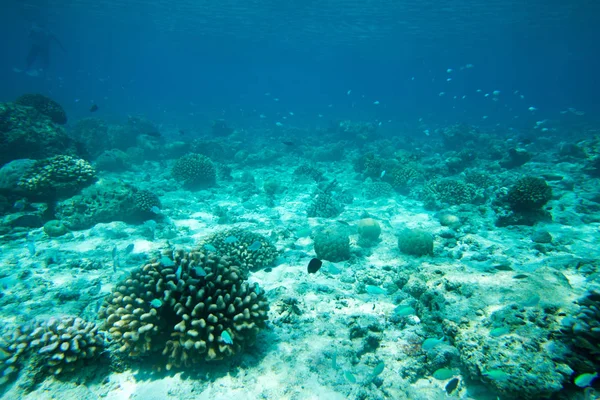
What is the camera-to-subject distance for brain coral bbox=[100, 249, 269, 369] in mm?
4195

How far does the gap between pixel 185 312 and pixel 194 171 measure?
12.4m

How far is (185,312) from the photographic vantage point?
4391mm

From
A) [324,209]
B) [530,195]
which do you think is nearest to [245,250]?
[324,209]

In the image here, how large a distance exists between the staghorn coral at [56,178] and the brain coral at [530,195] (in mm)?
17356

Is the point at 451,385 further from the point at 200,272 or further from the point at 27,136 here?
the point at 27,136

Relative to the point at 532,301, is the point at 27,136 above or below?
above

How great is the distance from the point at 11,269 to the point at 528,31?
77.3 meters

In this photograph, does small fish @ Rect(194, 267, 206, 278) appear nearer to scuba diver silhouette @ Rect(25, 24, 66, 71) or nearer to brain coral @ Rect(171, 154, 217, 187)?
brain coral @ Rect(171, 154, 217, 187)

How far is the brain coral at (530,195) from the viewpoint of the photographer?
10.1 m

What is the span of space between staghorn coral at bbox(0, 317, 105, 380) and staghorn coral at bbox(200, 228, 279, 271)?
3.51 metres

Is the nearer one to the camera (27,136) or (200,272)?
(200,272)

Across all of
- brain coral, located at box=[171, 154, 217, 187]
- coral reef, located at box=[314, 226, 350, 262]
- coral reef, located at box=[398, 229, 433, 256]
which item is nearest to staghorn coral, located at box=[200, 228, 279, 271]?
coral reef, located at box=[314, 226, 350, 262]

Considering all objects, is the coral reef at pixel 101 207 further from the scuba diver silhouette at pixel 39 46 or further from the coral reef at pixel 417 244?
the scuba diver silhouette at pixel 39 46

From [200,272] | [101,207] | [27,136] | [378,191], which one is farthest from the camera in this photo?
[378,191]
